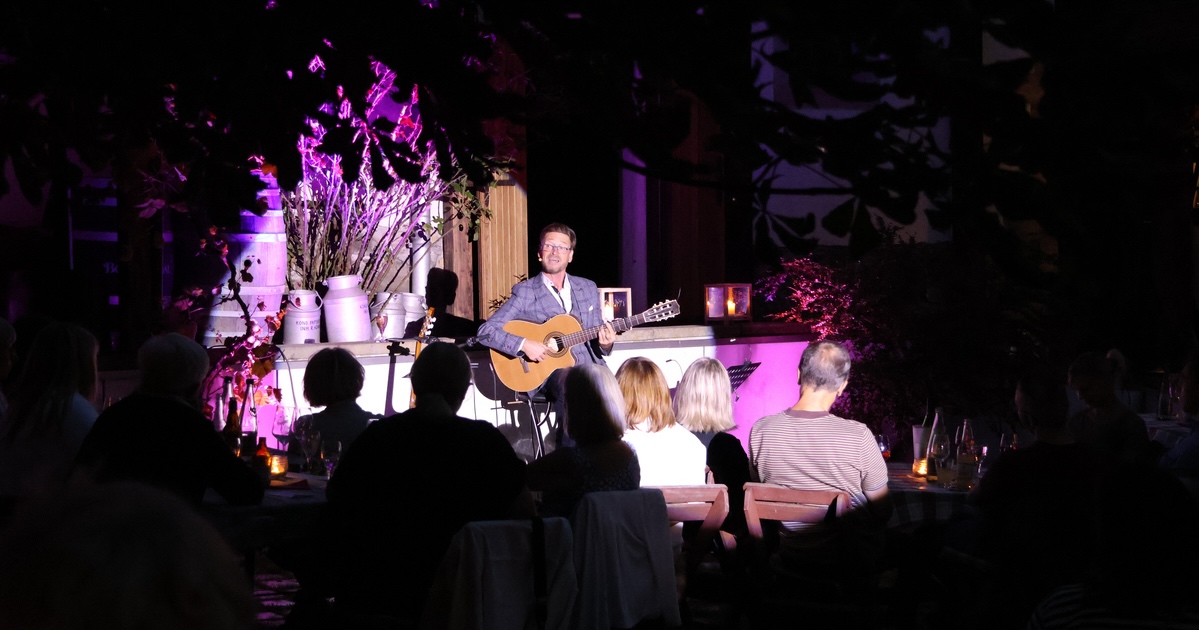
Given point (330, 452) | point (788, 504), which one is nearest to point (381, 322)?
point (330, 452)

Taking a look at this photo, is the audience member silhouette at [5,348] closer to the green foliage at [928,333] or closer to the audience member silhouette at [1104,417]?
the audience member silhouette at [1104,417]

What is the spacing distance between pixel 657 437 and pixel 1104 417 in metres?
1.60

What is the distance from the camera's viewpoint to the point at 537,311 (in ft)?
22.7

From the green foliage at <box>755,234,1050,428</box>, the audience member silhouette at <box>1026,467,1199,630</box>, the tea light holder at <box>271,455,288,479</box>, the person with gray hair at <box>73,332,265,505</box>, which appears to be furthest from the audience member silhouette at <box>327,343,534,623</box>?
the green foliage at <box>755,234,1050,428</box>

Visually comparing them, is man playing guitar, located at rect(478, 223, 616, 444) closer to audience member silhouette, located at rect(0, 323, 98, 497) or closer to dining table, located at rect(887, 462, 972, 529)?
dining table, located at rect(887, 462, 972, 529)

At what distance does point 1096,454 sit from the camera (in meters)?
3.51

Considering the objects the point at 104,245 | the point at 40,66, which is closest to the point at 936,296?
the point at 104,245

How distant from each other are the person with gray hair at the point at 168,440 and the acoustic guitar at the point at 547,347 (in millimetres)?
3515

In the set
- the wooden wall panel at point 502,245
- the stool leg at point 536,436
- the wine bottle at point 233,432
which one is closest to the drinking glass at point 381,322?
the stool leg at point 536,436

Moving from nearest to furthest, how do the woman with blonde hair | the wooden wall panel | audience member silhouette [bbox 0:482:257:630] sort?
audience member silhouette [bbox 0:482:257:630] < the woman with blonde hair < the wooden wall panel

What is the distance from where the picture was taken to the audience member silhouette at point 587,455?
3.67 metres

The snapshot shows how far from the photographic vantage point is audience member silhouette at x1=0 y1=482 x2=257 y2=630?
0.96 m

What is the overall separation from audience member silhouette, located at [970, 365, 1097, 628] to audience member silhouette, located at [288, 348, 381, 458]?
2.07 meters

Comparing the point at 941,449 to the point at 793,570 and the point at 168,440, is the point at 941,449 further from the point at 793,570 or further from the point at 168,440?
the point at 168,440
